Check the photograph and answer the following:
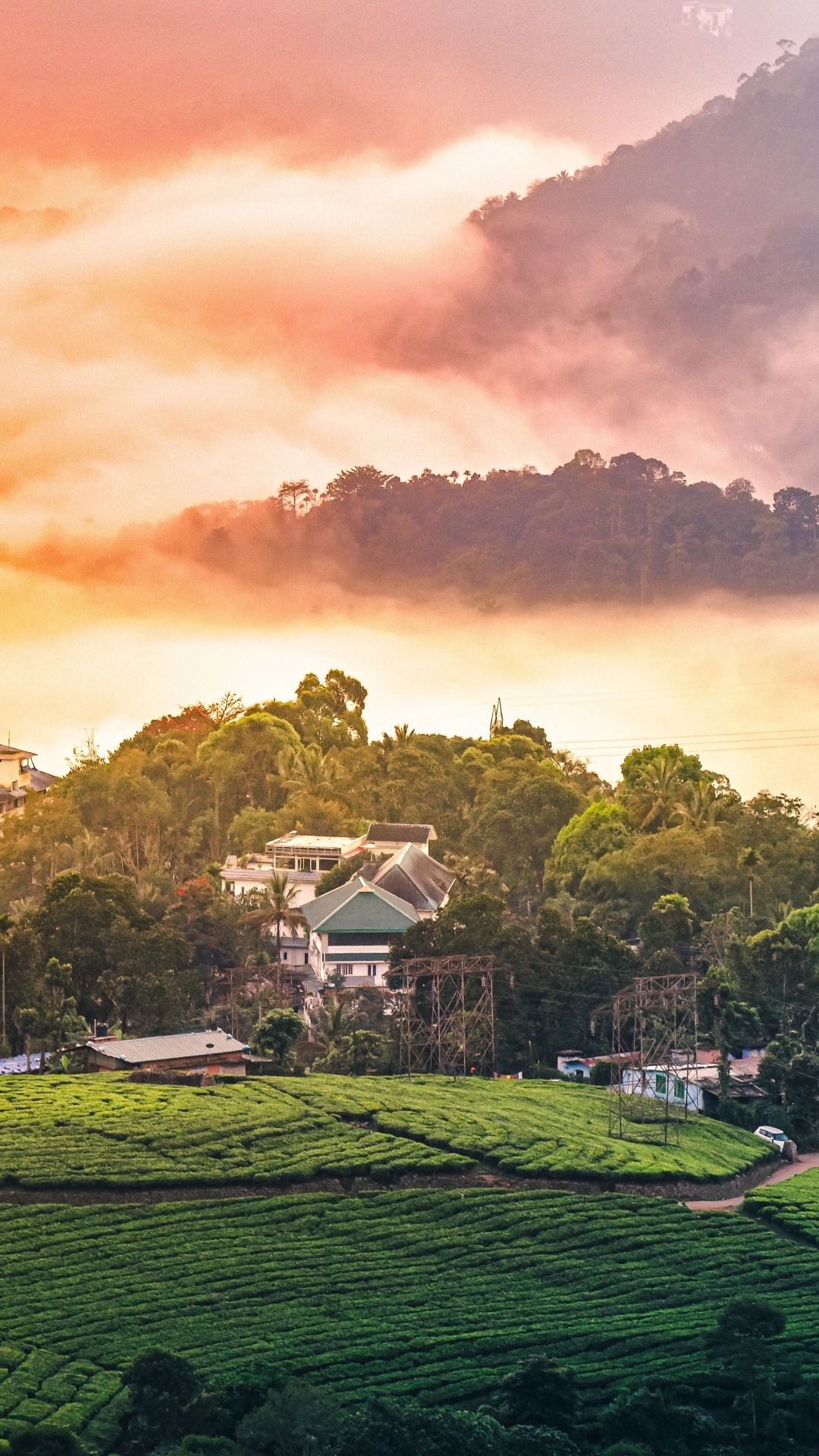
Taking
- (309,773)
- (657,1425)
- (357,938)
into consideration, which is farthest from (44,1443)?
(309,773)

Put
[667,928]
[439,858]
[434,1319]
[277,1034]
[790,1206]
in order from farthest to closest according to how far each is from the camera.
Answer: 1. [439,858]
2. [667,928]
3. [277,1034]
4. [790,1206]
5. [434,1319]

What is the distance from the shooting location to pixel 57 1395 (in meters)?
32.8

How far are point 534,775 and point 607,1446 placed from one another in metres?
75.2

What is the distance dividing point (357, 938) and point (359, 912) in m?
1.64

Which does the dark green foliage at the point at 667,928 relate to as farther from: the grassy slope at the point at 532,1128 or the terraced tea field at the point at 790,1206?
the terraced tea field at the point at 790,1206

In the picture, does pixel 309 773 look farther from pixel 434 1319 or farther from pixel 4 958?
pixel 434 1319

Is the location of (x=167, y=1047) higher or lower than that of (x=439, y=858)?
lower

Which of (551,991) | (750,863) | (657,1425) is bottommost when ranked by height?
(657,1425)

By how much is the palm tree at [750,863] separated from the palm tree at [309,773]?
1135 inches

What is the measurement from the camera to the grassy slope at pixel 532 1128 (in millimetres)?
50781

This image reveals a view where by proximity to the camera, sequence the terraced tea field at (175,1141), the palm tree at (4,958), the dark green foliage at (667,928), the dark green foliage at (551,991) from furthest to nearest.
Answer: the dark green foliage at (667,928) < the dark green foliage at (551,991) < the palm tree at (4,958) < the terraced tea field at (175,1141)

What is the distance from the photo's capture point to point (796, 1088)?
60906mm

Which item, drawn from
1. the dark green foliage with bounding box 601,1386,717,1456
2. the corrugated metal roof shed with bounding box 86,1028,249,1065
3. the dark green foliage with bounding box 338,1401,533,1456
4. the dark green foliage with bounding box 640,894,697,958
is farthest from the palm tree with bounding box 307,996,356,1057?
the dark green foliage with bounding box 338,1401,533,1456

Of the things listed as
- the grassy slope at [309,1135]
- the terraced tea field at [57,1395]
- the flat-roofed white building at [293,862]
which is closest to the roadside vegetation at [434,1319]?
the terraced tea field at [57,1395]
